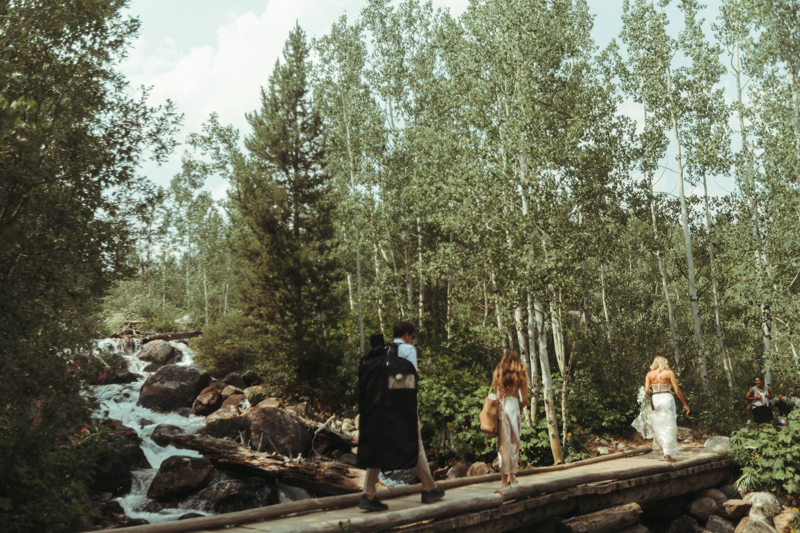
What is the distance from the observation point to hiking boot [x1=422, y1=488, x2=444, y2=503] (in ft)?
20.8

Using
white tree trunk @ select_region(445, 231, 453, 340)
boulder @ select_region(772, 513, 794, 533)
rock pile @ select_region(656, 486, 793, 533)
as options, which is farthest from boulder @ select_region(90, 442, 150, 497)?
boulder @ select_region(772, 513, 794, 533)

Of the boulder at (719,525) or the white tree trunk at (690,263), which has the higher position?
the white tree trunk at (690,263)

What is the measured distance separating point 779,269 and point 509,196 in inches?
436

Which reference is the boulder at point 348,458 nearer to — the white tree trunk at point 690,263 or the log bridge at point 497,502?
the log bridge at point 497,502

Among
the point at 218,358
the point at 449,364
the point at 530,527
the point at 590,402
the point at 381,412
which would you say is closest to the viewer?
the point at 381,412

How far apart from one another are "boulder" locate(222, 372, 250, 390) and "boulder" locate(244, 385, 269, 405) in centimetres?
165

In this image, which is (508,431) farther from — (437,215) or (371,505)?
(437,215)

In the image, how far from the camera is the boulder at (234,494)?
433 inches

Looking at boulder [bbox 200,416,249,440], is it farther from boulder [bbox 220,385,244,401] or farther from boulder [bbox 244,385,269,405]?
boulder [bbox 220,385,244,401]

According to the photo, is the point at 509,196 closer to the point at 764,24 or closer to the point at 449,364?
the point at 449,364

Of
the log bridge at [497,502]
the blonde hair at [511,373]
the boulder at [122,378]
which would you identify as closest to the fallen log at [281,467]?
the boulder at [122,378]

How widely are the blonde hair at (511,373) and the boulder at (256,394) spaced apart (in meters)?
12.5

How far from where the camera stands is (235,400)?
18.0 meters

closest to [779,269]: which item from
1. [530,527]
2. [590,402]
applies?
[590,402]
